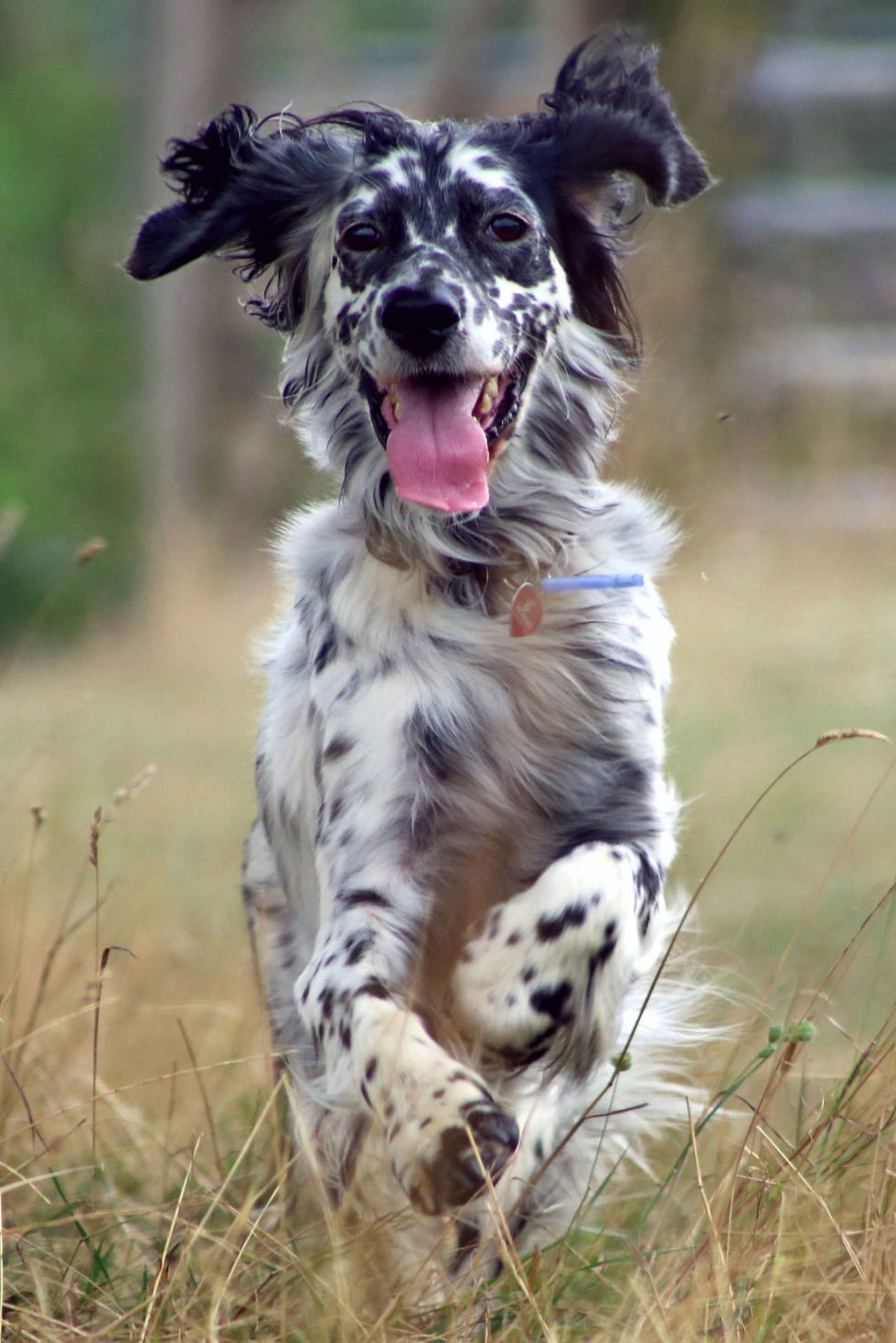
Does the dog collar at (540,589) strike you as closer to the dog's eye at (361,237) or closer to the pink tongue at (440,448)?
the pink tongue at (440,448)

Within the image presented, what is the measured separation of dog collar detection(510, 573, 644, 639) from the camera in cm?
312

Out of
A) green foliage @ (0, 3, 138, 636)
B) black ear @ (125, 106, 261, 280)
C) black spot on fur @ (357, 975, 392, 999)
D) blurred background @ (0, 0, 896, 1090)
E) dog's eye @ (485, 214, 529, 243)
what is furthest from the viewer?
green foliage @ (0, 3, 138, 636)

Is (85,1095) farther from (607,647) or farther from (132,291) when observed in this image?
(132,291)

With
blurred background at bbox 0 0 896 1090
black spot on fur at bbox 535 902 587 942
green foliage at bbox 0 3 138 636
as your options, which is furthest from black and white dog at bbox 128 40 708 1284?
green foliage at bbox 0 3 138 636

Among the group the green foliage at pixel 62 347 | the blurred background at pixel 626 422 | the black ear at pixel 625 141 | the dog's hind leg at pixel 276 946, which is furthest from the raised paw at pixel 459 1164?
the green foliage at pixel 62 347

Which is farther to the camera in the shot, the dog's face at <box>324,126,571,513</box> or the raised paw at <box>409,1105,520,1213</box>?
the dog's face at <box>324,126,571,513</box>

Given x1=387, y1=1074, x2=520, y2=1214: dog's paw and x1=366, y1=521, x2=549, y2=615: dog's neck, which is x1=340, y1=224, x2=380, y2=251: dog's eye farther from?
x1=387, y1=1074, x2=520, y2=1214: dog's paw

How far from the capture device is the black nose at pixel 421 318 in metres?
2.95

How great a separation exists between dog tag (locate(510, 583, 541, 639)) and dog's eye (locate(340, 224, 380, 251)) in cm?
70

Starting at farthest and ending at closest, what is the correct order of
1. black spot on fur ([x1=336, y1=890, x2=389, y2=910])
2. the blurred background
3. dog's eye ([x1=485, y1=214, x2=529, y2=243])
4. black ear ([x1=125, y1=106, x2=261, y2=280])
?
the blurred background < black ear ([x1=125, y1=106, x2=261, y2=280]) < dog's eye ([x1=485, y1=214, x2=529, y2=243]) < black spot on fur ([x1=336, y1=890, x2=389, y2=910])

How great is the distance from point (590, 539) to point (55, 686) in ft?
21.2

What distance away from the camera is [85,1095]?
3.82 metres

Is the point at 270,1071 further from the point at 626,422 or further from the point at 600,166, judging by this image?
the point at 626,422

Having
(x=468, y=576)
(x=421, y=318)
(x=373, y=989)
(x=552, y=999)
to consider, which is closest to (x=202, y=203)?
(x=421, y=318)
